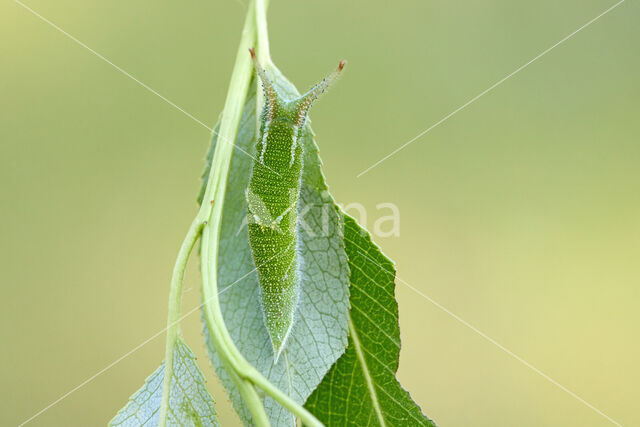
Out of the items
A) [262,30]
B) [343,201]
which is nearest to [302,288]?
[262,30]

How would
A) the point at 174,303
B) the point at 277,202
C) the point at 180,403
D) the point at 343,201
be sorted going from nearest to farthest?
the point at 174,303
the point at 180,403
the point at 277,202
the point at 343,201

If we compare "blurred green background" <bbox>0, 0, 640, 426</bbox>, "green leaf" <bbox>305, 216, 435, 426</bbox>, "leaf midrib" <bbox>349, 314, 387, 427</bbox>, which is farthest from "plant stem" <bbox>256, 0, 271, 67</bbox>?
"blurred green background" <bbox>0, 0, 640, 426</bbox>

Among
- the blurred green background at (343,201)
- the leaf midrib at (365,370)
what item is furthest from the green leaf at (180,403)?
the blurred green background at (343,201)

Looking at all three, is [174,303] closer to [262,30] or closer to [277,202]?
[277,202]

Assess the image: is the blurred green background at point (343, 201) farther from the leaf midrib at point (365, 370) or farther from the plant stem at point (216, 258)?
the plant stem at point (216, 258)

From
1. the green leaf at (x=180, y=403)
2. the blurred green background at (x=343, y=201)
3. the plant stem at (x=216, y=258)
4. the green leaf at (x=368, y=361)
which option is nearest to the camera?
the plant stem at (x=216, y=258)

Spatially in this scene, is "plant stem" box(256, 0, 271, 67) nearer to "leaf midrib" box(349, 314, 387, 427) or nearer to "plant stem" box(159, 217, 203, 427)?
"plant stem" box(159, 217, 203, 427)
